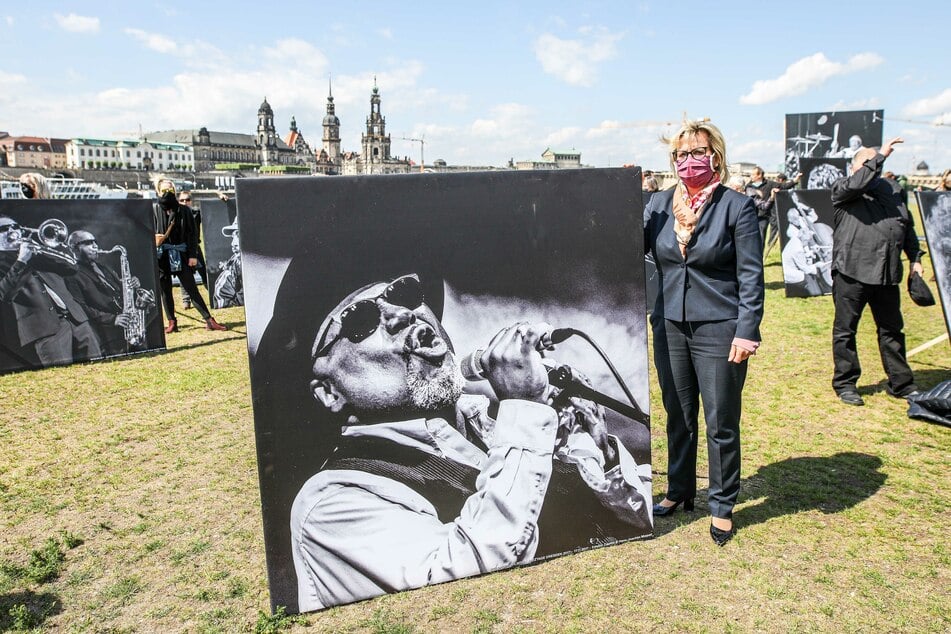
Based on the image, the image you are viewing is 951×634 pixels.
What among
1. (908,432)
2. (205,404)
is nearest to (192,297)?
(205,404)

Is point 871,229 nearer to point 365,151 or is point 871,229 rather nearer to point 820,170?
point 820,170

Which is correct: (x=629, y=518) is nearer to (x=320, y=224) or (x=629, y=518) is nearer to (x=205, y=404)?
(x=320, y=224)

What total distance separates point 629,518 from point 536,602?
78 cm

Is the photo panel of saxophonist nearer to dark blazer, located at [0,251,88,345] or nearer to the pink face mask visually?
dark blazer, located at [0,251,88,345]

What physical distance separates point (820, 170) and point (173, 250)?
13024 millimetres

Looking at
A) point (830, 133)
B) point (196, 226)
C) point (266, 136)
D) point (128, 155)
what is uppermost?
point (266, 136)

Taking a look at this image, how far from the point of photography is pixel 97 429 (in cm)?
568

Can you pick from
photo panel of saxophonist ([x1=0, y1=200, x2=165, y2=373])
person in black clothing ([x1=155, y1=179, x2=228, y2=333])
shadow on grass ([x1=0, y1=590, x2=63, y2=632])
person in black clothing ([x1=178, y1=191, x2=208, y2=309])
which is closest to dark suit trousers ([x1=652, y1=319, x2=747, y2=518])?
shadow on grass ([x1=0, y1=590, x2=63, y2=632])

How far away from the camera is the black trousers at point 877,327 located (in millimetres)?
6016

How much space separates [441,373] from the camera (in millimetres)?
3096

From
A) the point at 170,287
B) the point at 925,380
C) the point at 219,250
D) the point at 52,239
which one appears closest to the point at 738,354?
the point at 925,380

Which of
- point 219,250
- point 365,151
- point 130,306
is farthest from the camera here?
point 365,151

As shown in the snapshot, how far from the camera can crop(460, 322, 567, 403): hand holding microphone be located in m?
3.17

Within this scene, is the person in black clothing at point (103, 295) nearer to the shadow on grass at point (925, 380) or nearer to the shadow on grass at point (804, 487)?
the shadow on grass at point (804, 487)
